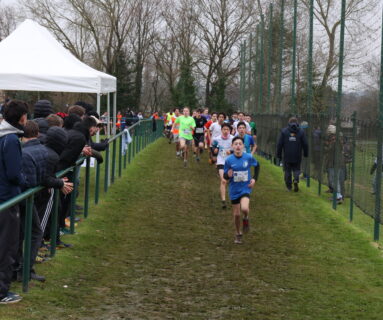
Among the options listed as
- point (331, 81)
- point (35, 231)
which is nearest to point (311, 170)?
point (331, 81)

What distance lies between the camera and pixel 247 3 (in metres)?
59.1

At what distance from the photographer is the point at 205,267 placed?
9.37 metres

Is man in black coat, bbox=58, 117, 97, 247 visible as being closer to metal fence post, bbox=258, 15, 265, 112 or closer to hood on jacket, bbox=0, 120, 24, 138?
hood on jacket, bbox=0, 120, 24, 138

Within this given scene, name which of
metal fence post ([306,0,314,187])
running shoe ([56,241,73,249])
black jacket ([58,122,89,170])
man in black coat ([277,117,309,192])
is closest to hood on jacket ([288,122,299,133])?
man in black coat ([277,117,309,192])

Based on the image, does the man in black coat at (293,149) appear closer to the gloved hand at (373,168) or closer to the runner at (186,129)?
the gloved hand at (373,168)

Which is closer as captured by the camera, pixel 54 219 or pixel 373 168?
pixel 54 219

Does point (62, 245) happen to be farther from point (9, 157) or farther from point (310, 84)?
point (310, 84)

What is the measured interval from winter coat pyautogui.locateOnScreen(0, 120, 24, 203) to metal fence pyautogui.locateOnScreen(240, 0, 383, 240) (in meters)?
6.47

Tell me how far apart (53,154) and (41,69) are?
26.0 feet

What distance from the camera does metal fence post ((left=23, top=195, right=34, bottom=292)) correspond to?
7109mm

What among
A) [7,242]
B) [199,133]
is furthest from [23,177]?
[199,133]

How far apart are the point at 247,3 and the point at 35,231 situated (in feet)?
176

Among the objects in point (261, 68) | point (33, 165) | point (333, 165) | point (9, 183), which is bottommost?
point (333, 165)

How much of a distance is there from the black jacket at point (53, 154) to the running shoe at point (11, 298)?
1276 mm
